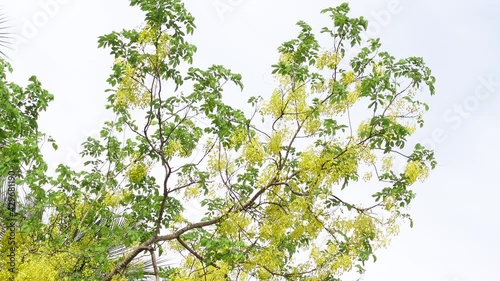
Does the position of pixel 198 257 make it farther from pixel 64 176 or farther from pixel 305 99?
pixel 64 176

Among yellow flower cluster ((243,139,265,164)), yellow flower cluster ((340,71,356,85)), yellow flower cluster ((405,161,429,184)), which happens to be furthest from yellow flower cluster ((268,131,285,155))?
yellow flower cluster ((405,161,429,184))

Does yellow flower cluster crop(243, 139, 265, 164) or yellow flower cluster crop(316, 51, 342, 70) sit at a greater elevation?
yellow flower cluster crop(316, 51, 342, 70)

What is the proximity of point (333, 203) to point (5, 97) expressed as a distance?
8.39 ft

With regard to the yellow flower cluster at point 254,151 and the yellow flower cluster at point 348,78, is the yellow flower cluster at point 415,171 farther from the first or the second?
the yellow flower cluster at point 254,151

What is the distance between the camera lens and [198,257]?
16.7ft

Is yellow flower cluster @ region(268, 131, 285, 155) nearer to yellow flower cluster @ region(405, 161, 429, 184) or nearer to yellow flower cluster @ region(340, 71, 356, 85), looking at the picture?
yellow flower cluster @ region(340, 71, 356, 85)

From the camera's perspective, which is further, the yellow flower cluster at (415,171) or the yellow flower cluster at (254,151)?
the yellow flower cluster at (415,171)

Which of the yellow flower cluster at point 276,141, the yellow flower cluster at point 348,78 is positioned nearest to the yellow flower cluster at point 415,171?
the yellow flower cluster at point 348,78

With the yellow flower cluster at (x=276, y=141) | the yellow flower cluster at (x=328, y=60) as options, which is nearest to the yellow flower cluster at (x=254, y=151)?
the yellow flower cluster at (x=276, y=141)

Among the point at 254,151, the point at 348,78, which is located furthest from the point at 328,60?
the point at 254,151

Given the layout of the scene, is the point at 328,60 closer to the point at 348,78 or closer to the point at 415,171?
the point at 348,78

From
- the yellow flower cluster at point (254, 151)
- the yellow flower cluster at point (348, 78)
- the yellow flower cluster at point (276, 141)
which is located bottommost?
the yellow flower cluster at point (254, 151)

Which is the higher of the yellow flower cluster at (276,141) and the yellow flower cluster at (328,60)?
the yellow flower cluster at (328,60)

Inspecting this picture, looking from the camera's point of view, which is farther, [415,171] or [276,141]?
[415,171]
